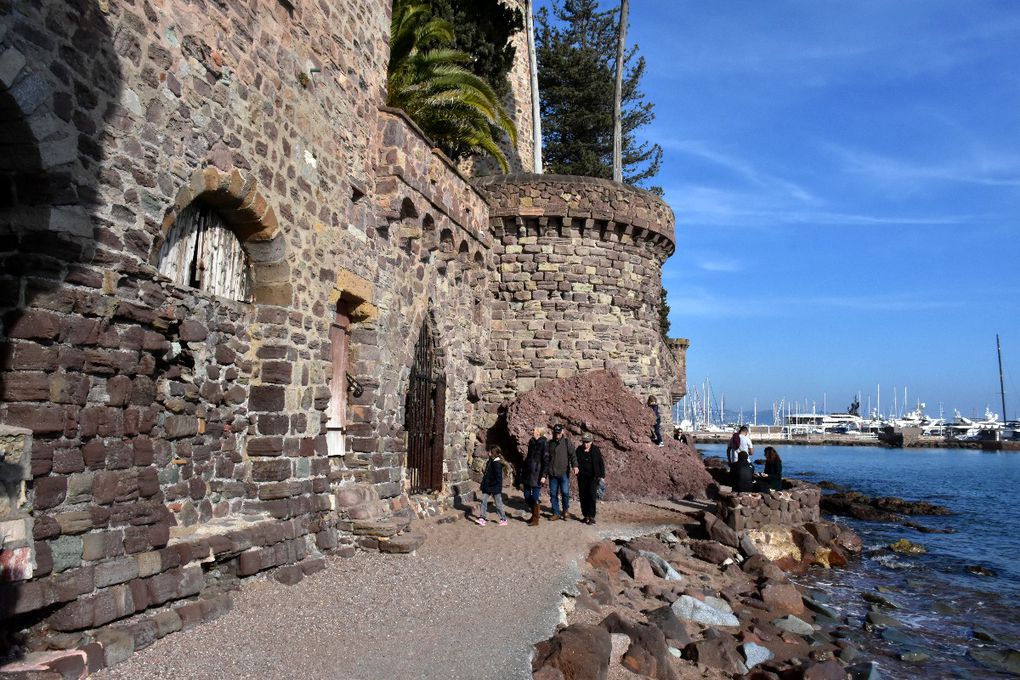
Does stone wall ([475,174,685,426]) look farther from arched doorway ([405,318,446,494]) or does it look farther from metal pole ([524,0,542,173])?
metal pole ([524,0,542,173])

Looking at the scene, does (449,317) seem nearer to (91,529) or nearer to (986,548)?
(91,529)

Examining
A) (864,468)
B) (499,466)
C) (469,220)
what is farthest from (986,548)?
(864,468)

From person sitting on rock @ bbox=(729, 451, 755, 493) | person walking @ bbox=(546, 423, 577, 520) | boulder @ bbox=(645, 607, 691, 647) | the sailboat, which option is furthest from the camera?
the sailboat

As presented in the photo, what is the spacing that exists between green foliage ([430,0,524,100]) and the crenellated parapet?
363 centimetres

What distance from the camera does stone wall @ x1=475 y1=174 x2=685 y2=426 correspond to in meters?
15.9

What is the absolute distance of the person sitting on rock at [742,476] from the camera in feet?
47.6

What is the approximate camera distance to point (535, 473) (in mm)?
12133

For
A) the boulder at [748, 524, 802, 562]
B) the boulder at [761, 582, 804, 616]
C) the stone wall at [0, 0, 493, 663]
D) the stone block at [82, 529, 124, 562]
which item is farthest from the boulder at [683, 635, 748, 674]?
the boulder at [748, 524, 802, 562]

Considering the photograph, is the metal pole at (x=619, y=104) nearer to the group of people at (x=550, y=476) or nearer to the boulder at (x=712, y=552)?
the group of people at (x=550, y=476)

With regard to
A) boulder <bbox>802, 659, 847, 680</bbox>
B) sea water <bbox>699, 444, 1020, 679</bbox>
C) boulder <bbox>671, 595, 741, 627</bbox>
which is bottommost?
sea water <bbox>699, 444, 1020, 679</bbox>

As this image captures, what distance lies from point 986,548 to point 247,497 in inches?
731

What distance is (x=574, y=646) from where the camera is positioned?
582cm

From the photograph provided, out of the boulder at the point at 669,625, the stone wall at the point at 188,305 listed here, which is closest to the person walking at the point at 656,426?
the stone wall at the point at 188,305

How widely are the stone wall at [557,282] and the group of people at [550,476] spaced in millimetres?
3115
